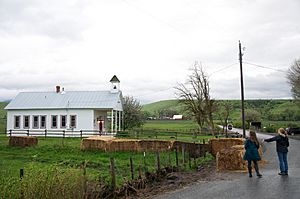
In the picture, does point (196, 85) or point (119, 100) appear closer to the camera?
point (119, 100)

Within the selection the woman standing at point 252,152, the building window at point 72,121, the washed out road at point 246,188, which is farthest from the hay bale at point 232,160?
the building window at point 72,121

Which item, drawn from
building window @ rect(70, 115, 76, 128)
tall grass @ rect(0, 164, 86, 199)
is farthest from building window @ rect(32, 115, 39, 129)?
tall grass @ rect(0, 164, 86, 199)

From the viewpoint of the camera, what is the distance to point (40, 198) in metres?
8.41

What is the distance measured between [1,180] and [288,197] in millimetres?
7198

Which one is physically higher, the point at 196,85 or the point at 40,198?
the point at 196,85

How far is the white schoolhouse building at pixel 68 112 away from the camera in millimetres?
42250

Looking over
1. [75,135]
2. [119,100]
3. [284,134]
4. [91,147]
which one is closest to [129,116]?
[119,100]

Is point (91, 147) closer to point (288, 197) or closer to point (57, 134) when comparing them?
point (57, 134)

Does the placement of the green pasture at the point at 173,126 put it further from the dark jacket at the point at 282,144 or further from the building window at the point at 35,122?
the dark jacket at the point at 282,144

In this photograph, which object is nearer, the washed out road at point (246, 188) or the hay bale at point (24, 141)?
the washed out road at point (246, 188)

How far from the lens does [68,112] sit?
4288 centimetres

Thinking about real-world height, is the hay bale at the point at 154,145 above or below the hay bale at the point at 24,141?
below

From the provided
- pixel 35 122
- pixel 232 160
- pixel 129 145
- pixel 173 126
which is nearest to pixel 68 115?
pixel 35 122

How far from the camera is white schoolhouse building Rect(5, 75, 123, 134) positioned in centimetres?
4225
